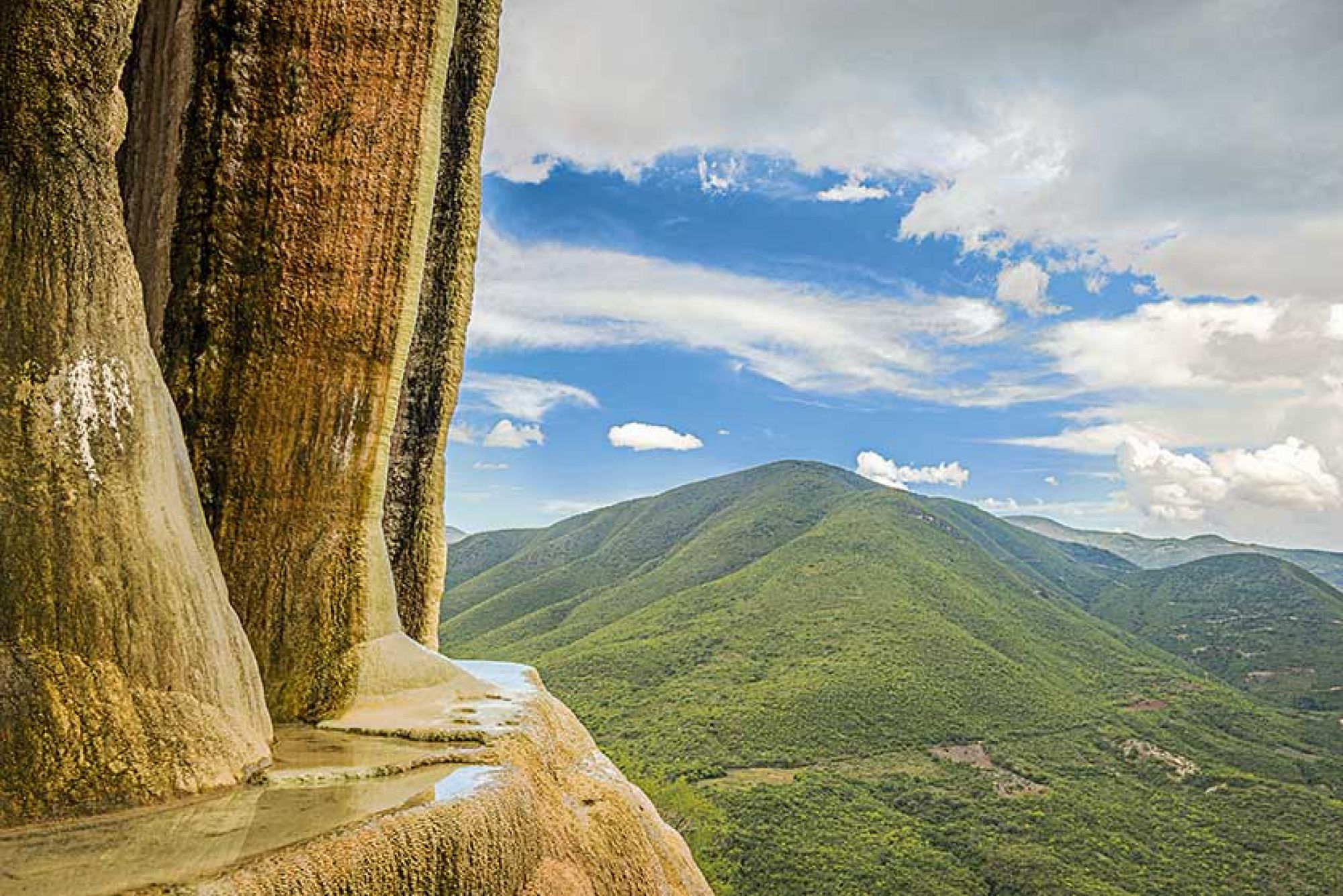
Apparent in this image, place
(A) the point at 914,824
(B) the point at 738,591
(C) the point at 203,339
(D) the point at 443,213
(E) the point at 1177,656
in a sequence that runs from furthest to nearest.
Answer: (E) the point at 1177,656 → (B) the point at 738,591 → (A) the point at 914,824 → (D) the point at 443,213 → (C) the point at 203,339

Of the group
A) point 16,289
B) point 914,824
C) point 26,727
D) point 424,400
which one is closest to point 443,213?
point 424,400

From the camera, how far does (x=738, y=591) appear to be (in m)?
115

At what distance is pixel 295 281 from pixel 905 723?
80674 millimetres

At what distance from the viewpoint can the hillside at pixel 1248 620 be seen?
379 feet

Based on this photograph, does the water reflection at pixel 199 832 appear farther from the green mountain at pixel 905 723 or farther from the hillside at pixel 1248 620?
the hillside at pixel 1248 620

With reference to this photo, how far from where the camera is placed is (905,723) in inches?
3206

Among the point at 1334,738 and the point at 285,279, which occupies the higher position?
the point at 285,279

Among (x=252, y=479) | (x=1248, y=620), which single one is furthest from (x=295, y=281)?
(x=1248, y=620)

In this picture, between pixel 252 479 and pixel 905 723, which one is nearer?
pixel 252 479

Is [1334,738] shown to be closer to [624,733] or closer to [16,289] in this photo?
[624,733]

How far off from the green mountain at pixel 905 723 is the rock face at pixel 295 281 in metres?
45.7

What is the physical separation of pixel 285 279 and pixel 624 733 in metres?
73.2

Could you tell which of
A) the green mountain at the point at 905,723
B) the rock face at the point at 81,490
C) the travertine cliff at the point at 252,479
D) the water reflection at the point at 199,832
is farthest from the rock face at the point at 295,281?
the green mountain at the point at 905,723

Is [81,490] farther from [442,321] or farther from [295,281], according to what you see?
[442,321]
